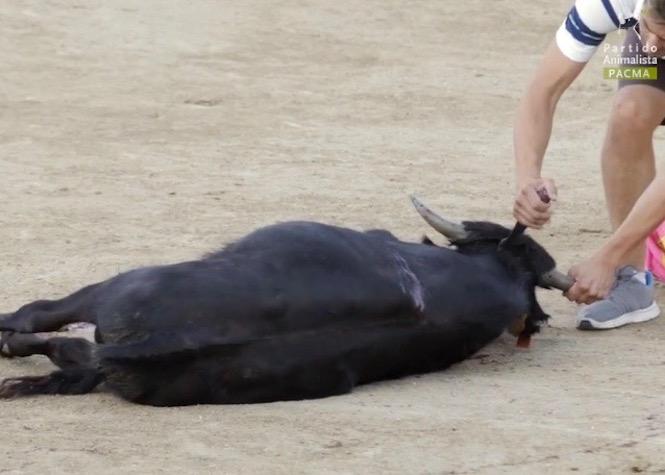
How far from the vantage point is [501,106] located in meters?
9.34

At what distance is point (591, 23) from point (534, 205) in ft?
2.40

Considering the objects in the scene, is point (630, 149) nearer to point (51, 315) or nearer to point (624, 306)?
point (624, 306)

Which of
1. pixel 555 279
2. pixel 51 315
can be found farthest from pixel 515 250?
pixel 51 315

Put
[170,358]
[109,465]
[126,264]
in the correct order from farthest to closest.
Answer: [126,264] → [170,358] → [109,465]

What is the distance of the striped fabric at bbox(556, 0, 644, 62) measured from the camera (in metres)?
5.17

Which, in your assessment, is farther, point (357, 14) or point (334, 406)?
point (357, 14)

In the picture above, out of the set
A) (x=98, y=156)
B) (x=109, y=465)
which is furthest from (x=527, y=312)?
(x=98, y=156)

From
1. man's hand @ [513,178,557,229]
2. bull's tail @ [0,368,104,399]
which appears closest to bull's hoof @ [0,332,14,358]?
bull's tail @ [0,368,104,399]

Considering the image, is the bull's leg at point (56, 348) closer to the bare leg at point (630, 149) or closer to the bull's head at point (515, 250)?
the bull's head at point (515, 250)

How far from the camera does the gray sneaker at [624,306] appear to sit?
17.7 ft

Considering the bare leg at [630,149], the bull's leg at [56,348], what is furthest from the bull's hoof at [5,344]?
the bare leg at [630,149]

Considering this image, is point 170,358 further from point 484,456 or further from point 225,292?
point 484,456

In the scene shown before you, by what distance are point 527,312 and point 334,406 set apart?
0.91 meters

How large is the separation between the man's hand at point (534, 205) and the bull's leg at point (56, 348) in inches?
55.2
